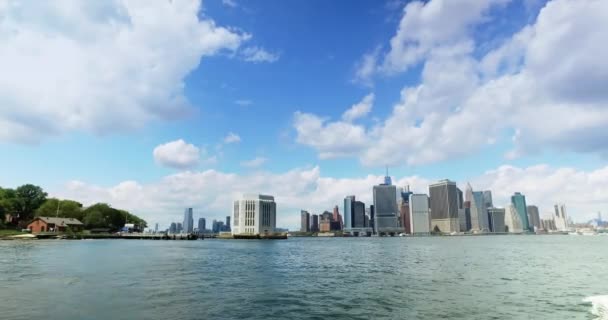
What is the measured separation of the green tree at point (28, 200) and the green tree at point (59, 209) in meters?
3.97

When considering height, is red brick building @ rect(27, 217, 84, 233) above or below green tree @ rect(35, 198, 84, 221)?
below

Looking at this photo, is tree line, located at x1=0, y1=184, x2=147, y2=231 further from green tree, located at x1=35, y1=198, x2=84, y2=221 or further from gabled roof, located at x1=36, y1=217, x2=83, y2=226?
gabled roof, located at x1=36, y1=217, x2=83, y2=226

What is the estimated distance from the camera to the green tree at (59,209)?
170500 mm

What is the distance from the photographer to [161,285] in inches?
1366

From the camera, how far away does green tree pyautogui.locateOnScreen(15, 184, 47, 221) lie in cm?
16888

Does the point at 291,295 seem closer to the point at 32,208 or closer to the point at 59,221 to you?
the point at 59,221

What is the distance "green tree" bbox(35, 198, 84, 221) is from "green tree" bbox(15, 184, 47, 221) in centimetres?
397

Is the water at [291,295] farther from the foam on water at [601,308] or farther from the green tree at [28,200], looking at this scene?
the green tree at [28,200]

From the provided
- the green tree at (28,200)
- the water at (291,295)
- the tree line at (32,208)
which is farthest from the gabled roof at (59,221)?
the water at (291,295)

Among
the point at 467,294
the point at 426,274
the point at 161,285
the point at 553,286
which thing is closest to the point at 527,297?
the point at 467,294

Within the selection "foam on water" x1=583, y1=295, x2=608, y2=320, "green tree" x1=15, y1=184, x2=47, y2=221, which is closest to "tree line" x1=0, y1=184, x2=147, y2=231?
"green tree" x1=15, y1=184, x2=47, y2=221

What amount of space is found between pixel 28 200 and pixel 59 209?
14061mm

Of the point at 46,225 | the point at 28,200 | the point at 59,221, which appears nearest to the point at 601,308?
the point at 46,225

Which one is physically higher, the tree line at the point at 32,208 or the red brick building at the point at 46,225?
the tree line at the point at 32,208
